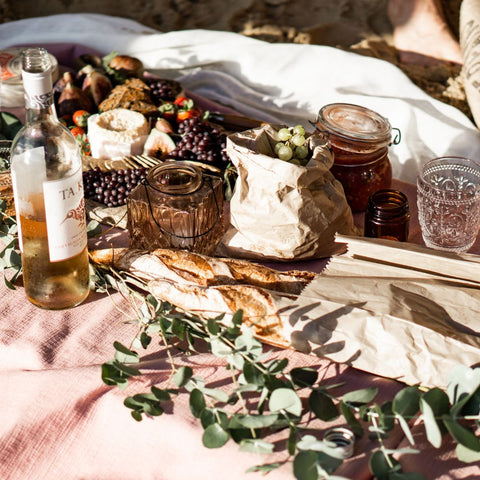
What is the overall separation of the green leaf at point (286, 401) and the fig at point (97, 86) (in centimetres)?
120

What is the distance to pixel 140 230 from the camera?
50.3 inches

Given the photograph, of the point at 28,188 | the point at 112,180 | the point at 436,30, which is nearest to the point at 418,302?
the point at 28,188

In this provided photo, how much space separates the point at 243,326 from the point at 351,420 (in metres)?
0.21

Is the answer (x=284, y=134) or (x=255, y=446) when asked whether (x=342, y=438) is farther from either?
(x=284, y=134)

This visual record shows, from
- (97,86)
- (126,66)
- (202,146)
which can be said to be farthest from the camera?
(126,66)

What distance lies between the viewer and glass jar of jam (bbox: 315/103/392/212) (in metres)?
1.39

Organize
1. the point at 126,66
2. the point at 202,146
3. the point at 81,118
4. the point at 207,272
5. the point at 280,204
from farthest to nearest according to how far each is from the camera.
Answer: the point at 126,66 < the point at 81,118 < the point at 202,146 < the point at 280,204 < the point at 207,272

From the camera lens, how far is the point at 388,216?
1.30 meters

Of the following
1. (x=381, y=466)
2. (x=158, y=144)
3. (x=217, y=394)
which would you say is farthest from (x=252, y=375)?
(x=158, y=144)

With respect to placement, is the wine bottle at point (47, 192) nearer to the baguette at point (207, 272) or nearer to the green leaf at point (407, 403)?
the baguette at point (207, 272)

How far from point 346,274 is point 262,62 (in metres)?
1.16

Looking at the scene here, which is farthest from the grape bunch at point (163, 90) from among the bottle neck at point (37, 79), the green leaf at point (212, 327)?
the green leaf at point (212, 327)

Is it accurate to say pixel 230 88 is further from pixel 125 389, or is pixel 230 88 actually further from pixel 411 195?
pixel 125 389

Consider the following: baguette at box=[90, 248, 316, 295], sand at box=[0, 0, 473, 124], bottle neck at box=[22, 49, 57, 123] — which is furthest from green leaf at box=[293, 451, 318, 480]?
sand at box=[0, 0, 473, 124]
